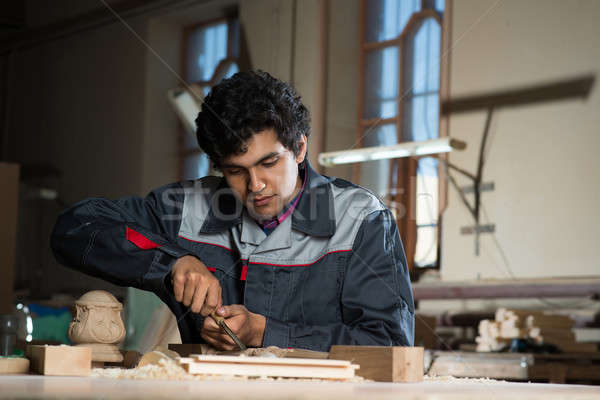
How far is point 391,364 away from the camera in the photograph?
0.95 meters

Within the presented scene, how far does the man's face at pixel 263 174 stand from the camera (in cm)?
155

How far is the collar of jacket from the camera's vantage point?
157cm

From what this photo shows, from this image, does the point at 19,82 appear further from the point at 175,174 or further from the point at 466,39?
the point at 466,39

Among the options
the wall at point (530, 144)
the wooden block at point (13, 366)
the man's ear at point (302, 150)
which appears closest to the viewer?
the wooden block at point (13, 366)

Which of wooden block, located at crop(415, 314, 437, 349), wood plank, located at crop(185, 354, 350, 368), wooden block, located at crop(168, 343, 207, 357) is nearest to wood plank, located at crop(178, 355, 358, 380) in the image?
wood plank, located at crop(185, 354, 350, 368)

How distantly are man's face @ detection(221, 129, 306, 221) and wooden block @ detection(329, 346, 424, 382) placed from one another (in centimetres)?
65

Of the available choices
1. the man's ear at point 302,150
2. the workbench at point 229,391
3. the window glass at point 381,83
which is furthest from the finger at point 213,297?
A: the window glass at point 381,83

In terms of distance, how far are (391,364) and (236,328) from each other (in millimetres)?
386

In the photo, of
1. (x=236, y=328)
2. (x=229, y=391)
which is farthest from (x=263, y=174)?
(x=229, y=391)

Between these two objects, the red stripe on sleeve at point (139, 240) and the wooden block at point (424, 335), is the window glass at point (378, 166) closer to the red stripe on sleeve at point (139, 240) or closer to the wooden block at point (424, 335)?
the wooden block at point (424, 335)

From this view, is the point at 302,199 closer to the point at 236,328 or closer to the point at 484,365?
the point at 236,328

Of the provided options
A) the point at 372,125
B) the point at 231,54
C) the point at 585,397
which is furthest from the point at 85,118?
the point at 585,397

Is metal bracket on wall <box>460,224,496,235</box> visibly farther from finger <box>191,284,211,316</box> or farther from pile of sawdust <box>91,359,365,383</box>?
pile of sawdust <box>91,359,365,383</box>

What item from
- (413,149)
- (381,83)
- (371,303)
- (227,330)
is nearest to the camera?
(227,330)
